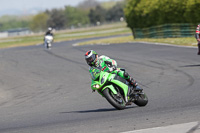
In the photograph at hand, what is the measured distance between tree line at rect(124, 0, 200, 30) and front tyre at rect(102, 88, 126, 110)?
24.5m

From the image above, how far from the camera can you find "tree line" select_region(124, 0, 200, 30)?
32.6 meters

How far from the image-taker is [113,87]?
8.49 m

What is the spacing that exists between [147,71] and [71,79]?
10.3 feet

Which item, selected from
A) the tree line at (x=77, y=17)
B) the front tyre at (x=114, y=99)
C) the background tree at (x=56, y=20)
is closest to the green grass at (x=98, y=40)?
the front tyre at (x=114, y=99)

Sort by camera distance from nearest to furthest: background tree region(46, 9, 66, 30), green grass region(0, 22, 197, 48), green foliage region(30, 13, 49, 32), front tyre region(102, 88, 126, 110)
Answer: front tyre region(102, 88, 126, 110) < green grass region(0, 22, 197, 48) < background tree region(46, 9, 66, 30) < green foliage region(30, 13, 49, 32)

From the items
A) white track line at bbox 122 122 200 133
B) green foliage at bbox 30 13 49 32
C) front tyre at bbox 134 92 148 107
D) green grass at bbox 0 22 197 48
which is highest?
white track line at bbox 122 122 200 133

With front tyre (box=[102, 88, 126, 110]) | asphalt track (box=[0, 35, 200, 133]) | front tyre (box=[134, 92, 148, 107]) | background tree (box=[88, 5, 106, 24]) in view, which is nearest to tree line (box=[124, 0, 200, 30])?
asphalt track (box=[0, 35, 200, 133])

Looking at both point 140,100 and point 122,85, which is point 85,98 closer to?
point 140,100

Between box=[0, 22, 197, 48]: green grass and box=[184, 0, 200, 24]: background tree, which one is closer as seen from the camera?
box=[0, 22, 197, 48]: green grass

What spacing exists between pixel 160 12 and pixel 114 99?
2956cm

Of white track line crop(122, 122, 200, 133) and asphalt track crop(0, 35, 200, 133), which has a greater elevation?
white track line crop(122, 122, 200, 133)

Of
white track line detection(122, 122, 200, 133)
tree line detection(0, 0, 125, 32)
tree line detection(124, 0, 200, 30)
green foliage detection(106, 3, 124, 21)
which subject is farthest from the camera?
green foliage detection(106, 3, 124, 21)

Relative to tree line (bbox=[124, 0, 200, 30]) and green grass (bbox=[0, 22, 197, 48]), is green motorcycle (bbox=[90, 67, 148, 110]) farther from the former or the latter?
tree line (bbox=[124, 0, 200, 30])

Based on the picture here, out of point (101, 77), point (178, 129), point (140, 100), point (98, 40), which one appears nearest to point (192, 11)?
point (98, 40)
